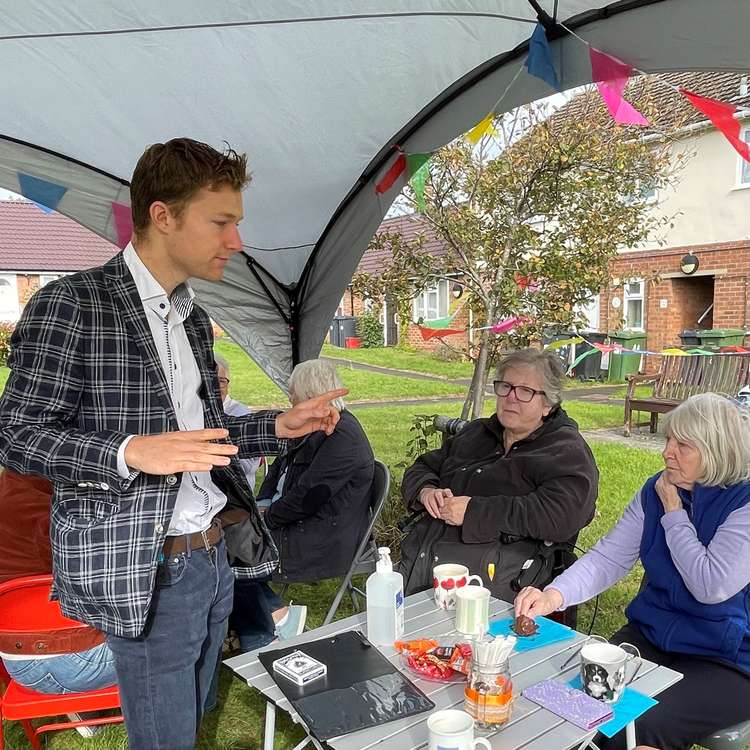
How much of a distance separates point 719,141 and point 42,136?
11.0 metres

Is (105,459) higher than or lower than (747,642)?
higher

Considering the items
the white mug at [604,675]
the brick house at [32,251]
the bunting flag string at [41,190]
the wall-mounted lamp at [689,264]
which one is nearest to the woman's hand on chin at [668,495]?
the white mug at [604,675]

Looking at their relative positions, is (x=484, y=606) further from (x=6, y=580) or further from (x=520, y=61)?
(x=520, y=61)

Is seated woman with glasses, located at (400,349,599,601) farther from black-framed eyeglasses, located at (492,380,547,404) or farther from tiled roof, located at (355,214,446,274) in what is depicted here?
tiled roof, located at (355,214,446,274)

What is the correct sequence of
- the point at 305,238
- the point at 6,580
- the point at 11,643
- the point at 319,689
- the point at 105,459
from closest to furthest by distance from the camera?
the point at 105,459, the point at 319,689, the point at 11,643, the point at 6,580, the point at 305,238

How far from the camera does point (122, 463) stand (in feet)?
4.46

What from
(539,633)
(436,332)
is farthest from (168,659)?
(436,332)

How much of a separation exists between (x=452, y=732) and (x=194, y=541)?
29.2 inches

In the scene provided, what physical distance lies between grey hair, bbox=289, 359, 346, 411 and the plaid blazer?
1.82 metres

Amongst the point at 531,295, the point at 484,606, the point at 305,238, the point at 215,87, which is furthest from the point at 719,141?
the point at 484,606

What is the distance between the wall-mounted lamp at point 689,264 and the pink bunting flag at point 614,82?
35.3ft

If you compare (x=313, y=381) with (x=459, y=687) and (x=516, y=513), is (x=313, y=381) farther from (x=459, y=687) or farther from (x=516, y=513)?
(x=459, y=687)

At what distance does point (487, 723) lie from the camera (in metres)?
1.49

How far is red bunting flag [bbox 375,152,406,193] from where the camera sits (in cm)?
353
